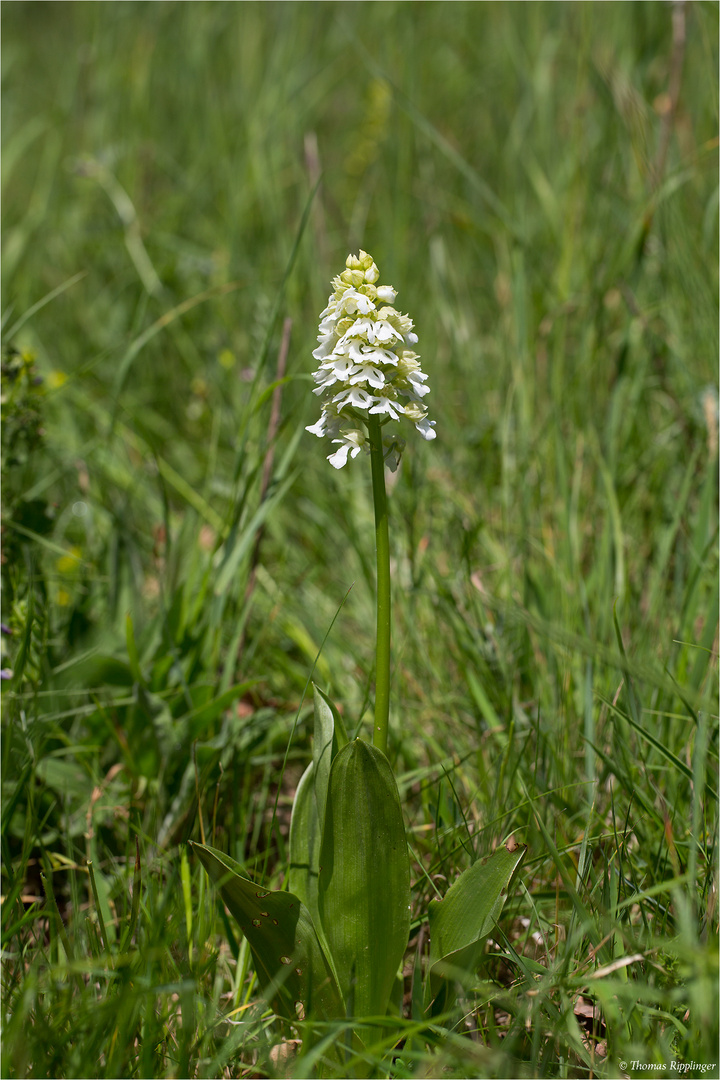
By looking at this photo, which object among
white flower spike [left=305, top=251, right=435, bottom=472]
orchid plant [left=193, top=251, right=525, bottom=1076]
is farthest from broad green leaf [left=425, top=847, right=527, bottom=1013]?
white flower spike [left=305, top=251, right=435, bottom=472]

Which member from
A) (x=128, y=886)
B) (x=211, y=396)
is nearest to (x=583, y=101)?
(x=211, y=396)

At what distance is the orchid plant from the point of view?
1.09 metres

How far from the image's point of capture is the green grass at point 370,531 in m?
1.16

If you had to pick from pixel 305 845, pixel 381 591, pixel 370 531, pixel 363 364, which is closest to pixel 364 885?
pixel 305 845

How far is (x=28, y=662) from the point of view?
167 centimetres

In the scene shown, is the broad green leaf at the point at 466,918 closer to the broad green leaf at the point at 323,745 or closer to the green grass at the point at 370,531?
the green grass at the point at 370,531

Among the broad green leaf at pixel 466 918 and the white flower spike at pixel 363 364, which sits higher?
the white flower spike at pixel 363 364

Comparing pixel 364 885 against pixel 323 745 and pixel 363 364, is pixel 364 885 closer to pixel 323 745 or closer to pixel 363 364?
pixel 323 745

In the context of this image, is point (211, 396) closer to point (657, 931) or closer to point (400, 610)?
point (400, 610)

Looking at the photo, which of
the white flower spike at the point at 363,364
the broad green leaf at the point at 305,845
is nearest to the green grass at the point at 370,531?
the broad green leaf at the point at 305,845

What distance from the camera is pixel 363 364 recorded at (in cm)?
109

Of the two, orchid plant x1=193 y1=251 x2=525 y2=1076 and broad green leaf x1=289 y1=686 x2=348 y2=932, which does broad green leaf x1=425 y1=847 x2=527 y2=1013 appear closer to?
orchid plant x1=193 y1=251 x2=525 y2=1076

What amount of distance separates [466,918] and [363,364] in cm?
81

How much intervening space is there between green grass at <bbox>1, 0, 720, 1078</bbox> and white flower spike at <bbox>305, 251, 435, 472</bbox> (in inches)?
15.7
